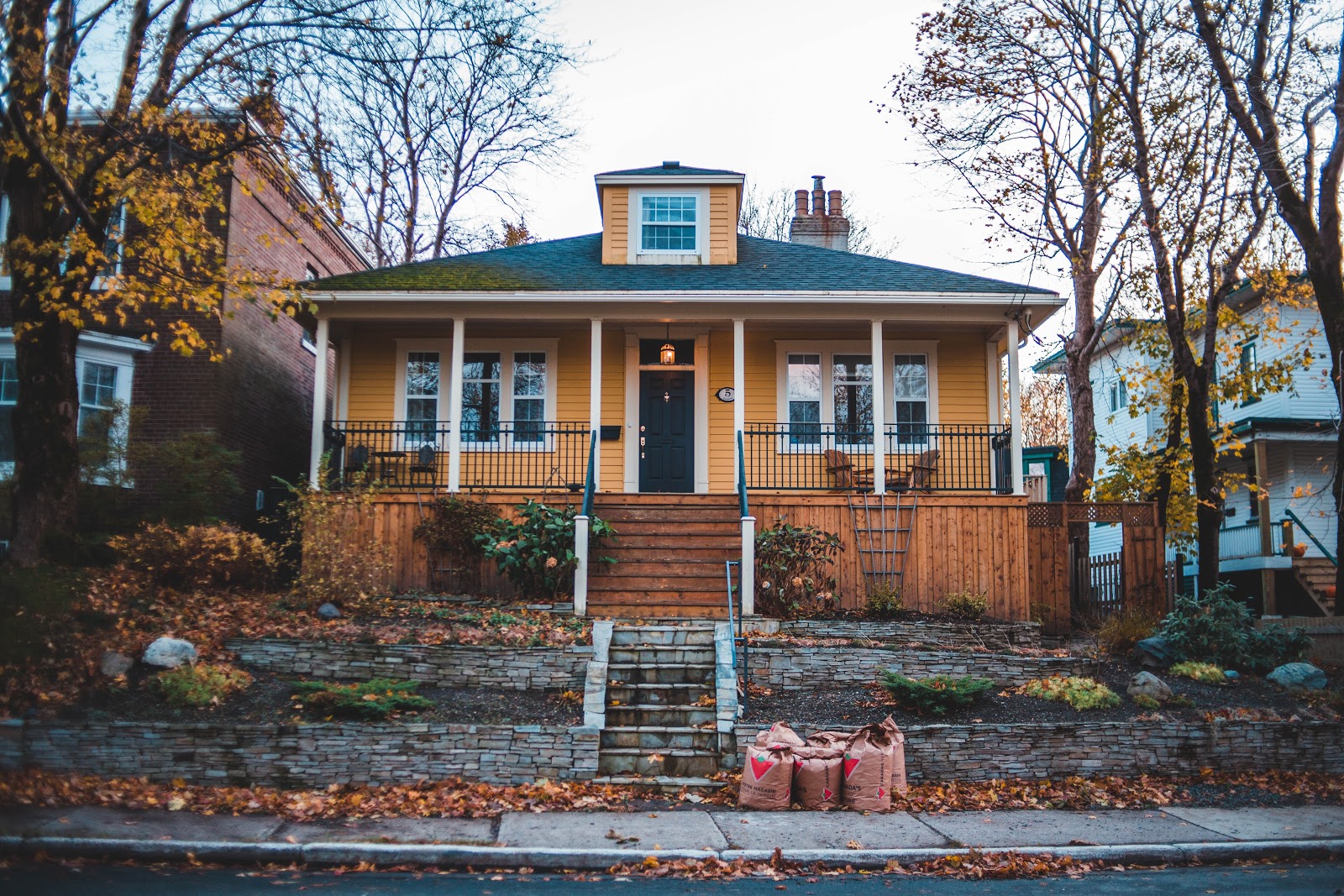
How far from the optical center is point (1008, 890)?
6.59m

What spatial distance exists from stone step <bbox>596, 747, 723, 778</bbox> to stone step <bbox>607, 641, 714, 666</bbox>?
1797 millimetres

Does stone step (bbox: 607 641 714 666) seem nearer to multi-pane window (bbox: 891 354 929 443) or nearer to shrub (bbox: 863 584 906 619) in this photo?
shrub (bbox: 863 584 906 619)

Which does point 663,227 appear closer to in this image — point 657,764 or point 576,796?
point 657,764

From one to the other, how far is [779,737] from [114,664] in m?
6.14

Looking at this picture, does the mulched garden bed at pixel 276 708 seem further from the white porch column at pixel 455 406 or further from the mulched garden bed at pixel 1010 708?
the white porch column at pixel 455 406

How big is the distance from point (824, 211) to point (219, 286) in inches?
470

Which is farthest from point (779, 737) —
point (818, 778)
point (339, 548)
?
point (339, 548)

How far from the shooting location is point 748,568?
1323cm

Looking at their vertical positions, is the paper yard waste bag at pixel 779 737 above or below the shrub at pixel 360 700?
below

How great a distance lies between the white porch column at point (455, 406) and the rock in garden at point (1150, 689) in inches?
352

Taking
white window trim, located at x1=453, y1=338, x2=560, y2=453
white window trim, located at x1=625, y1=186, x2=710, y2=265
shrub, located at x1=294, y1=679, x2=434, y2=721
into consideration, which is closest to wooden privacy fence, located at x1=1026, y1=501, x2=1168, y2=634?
white window trim, located at x1=625, y1=186, x2=710, y2=265

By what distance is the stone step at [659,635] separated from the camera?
38.2ft

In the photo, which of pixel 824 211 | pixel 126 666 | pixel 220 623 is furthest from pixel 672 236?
pixel 126 666

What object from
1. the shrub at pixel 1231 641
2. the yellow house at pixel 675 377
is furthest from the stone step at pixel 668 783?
the yellow house at pixel 675 377
